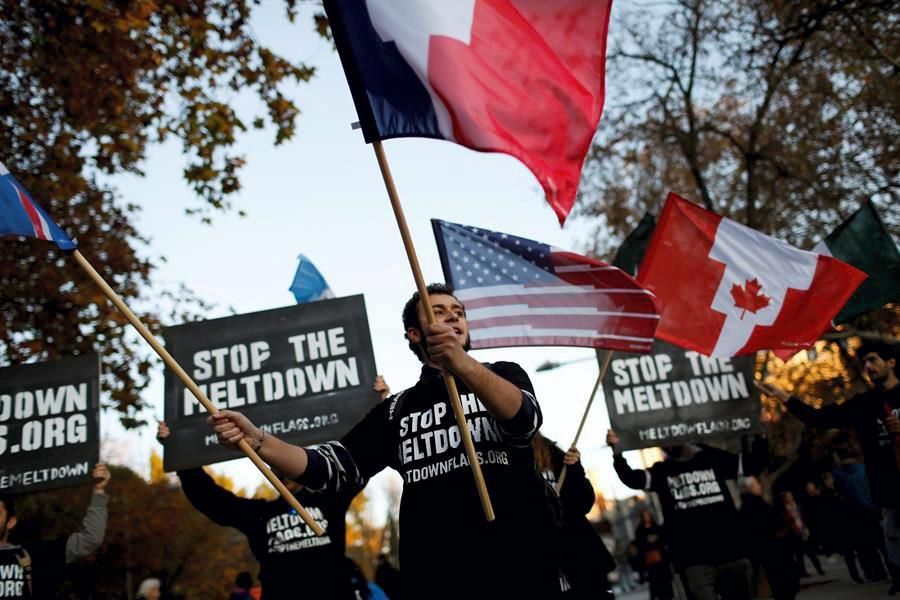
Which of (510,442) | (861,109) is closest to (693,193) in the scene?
(861,109)

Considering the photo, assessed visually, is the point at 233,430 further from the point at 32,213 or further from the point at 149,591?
the point at 149,591

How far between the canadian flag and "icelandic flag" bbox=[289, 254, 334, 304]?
403 centimetres

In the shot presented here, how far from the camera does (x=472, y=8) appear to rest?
368 centimetres

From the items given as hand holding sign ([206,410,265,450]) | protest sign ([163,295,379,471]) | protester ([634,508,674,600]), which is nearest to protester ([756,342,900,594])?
protest sign ([163,295,379,471])

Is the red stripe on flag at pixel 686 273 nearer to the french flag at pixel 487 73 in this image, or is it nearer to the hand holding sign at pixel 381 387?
the hand holding sign at pixel 381 387

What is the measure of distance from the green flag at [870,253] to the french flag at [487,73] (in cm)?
641

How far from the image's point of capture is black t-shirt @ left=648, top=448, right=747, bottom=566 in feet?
23.6

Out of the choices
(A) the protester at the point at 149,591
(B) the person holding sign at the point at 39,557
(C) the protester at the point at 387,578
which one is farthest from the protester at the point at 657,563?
(B) the person holding sign at the point at 39,557

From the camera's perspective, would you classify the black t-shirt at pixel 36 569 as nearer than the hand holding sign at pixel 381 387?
Yes

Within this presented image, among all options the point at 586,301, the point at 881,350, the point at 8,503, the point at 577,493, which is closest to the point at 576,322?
the point at 586,301

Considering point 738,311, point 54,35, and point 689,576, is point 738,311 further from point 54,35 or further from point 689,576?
point 54,35

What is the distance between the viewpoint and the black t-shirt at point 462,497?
310cm

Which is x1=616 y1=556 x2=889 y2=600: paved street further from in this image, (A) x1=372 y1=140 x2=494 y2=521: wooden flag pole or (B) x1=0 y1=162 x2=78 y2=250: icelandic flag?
(B) x1=0 y1=162 x2=78 y2=250: icelandic flag

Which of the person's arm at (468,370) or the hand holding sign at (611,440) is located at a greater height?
the hand holding sign at (611,440)
